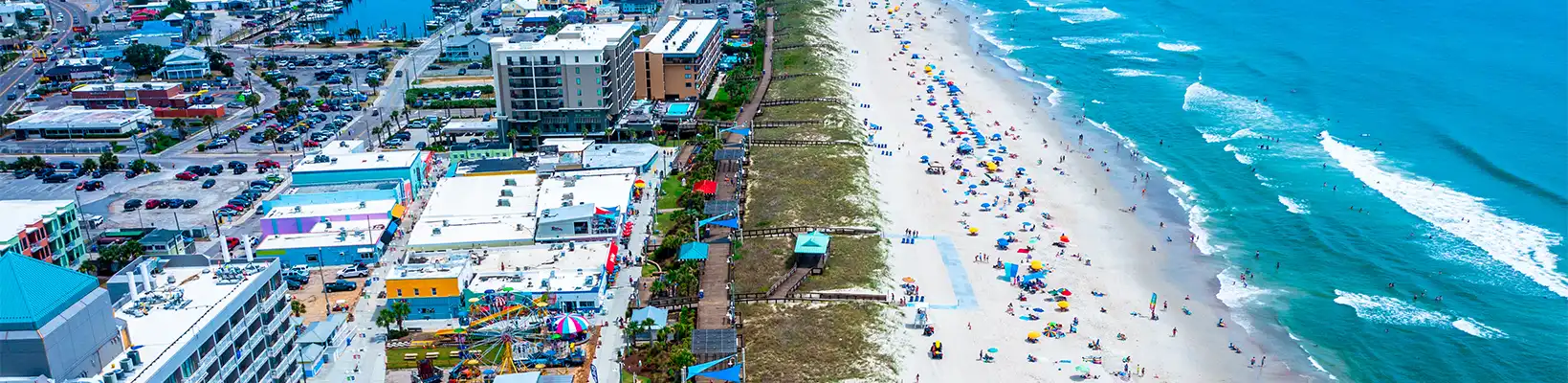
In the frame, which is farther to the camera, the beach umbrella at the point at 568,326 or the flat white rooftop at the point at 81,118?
the flat white rooftop at the point at 81,118

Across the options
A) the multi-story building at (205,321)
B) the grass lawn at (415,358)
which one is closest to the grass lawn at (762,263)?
the grass lawn at (415,358)

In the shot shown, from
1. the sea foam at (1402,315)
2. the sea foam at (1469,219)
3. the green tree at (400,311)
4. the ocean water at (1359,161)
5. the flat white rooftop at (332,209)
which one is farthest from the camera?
the flat white rooftop at (332,209)

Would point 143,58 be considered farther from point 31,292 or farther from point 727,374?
point 727,374

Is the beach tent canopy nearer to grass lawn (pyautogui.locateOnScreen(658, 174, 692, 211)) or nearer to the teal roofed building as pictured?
grass lawn (pyautogui.locateOnScreen(658, 174, 692, 211))

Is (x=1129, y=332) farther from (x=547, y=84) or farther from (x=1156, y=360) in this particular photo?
(x=547, y=84)

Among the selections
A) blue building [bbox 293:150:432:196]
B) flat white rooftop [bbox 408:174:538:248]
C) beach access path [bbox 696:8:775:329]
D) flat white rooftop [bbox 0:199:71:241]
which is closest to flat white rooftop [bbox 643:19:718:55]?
beach access path [bbox 696:8:775:329]

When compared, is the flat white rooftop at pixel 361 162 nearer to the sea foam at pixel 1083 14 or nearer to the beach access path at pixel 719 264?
the beach access path at pixel 719 264

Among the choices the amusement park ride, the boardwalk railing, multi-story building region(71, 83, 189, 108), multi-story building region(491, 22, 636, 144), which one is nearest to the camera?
the amusement park ride
